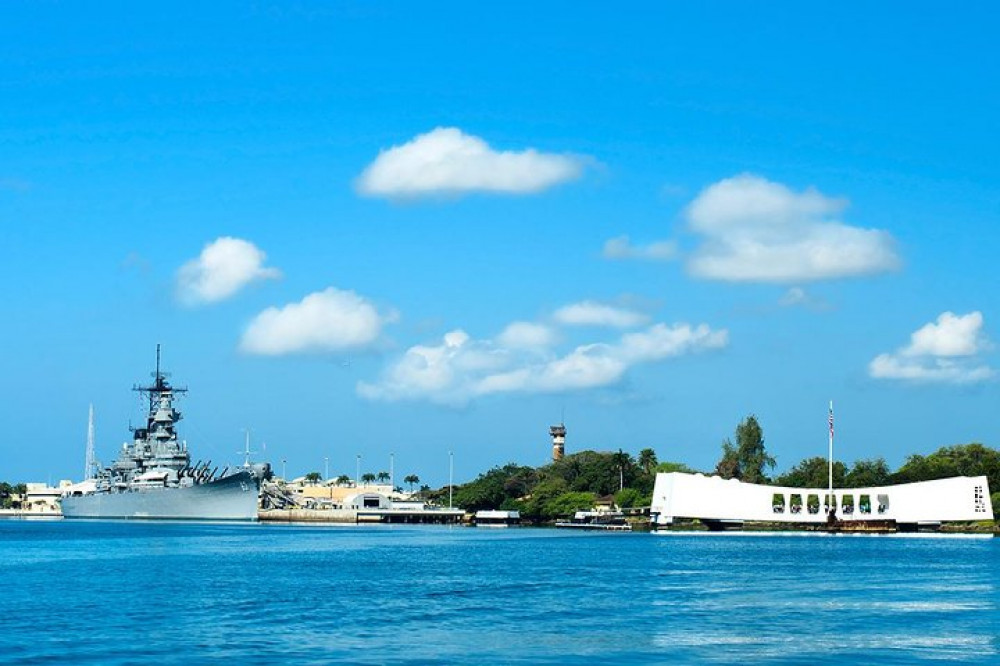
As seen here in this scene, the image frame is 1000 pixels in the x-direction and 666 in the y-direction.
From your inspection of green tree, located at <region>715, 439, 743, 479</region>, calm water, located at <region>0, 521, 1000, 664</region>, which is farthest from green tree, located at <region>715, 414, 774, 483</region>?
calm water, located at <region>0, 521, 1000, 664</region>

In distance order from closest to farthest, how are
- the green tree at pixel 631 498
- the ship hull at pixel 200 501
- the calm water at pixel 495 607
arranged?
the calm water at pixel 495 607 → the ship hull at pixel 200 501 → the green tree at pixel 631 498

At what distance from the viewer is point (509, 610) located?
5425cm

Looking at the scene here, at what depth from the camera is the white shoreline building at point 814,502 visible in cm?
14588

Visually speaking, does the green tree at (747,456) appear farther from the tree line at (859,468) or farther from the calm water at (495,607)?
the calm water at (495,607)

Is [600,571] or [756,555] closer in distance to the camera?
[600,571]

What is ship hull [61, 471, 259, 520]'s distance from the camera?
188250 mm

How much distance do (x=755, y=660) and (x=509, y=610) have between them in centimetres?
1612

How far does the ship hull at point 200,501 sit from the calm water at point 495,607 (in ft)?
288

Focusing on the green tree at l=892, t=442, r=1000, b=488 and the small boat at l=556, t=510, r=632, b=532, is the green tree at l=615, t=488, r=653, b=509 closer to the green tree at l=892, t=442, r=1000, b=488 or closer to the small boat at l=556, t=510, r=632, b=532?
the small boat at l=556, t=510, r=632, b=532

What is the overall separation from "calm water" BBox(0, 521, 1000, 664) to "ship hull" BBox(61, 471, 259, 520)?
87851 millimetres

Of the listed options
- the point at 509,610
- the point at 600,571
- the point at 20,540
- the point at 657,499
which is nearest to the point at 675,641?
the point at 509,610

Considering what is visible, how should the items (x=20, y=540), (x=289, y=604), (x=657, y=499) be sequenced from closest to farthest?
1. (x=289, y=604)
2. (x=20, y=540)
3. (x=657, y=499)

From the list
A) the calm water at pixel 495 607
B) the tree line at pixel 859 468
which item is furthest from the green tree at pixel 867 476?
the calm water at pixel 495 607

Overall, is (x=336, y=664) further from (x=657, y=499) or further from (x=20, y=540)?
(x=657, y=499)
